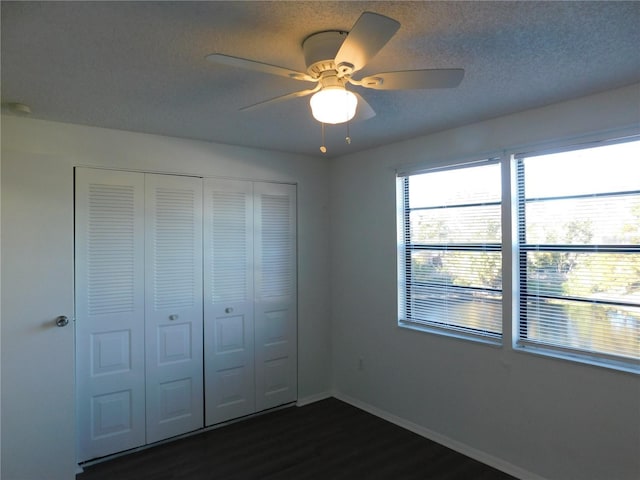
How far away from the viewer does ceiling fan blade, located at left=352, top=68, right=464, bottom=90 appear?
1577 mm

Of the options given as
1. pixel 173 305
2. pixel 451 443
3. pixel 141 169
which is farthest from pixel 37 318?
pixel 451 443

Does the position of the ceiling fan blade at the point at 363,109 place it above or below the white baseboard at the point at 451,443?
above

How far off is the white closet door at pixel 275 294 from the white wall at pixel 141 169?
10cm

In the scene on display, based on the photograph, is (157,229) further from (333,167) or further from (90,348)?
(333,167)

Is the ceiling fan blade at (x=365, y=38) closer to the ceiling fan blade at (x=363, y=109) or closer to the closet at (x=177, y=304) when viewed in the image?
the ceiling fan blade at (x=363, y=109)

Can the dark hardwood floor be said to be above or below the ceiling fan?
below

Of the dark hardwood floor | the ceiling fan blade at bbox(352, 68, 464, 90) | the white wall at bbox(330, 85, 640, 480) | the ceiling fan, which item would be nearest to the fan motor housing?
the ceiling fan

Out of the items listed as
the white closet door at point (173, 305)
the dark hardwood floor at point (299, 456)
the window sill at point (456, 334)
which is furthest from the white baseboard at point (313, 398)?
the window sill at point (456, 334)

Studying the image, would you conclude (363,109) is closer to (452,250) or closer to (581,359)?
(452,250)

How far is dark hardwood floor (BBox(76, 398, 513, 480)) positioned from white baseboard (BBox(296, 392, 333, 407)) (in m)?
0.35

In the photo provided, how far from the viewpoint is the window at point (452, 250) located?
2.97 m

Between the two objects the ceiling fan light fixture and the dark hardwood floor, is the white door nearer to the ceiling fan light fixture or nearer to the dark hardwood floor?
the dark hardwood floor

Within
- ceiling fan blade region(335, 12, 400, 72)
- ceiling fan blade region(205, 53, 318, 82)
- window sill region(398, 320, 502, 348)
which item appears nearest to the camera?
ceiling fan blade region(335, 12, 400, 72)

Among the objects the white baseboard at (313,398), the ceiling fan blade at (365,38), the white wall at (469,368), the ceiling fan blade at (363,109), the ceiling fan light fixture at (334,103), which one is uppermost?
the ceiling fan blade at (365,38)
